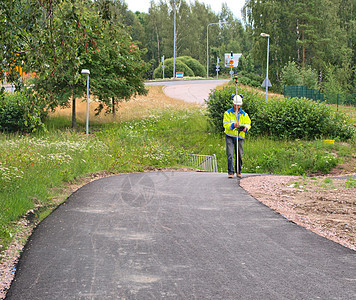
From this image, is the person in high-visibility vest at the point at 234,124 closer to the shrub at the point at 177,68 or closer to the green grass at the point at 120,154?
the green grass at the point at 120,154

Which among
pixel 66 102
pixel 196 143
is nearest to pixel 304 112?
pixel 196 143

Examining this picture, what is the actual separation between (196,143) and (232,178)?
15061mm

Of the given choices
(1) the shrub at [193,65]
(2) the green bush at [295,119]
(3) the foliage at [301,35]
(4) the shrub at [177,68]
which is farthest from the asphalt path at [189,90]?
(1) the shrub at [193,65]

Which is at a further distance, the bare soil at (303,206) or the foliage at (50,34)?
the foliage at (50,34)

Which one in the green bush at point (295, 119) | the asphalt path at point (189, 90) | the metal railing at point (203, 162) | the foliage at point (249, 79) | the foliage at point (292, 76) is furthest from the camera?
the foliage at point (249, 79)

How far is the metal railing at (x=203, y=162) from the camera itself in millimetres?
22172

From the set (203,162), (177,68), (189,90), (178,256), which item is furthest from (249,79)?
(178,256)

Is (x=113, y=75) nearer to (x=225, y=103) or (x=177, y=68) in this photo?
(x=225, y=103)

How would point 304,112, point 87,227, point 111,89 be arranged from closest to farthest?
point 87,227
point 304,112
point 111,89

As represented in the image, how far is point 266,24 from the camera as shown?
57219 millimetres

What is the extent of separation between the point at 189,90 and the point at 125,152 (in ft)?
110

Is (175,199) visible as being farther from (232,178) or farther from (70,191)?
(232,178)

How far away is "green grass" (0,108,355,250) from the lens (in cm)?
809

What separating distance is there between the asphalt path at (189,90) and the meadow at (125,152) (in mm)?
2696
